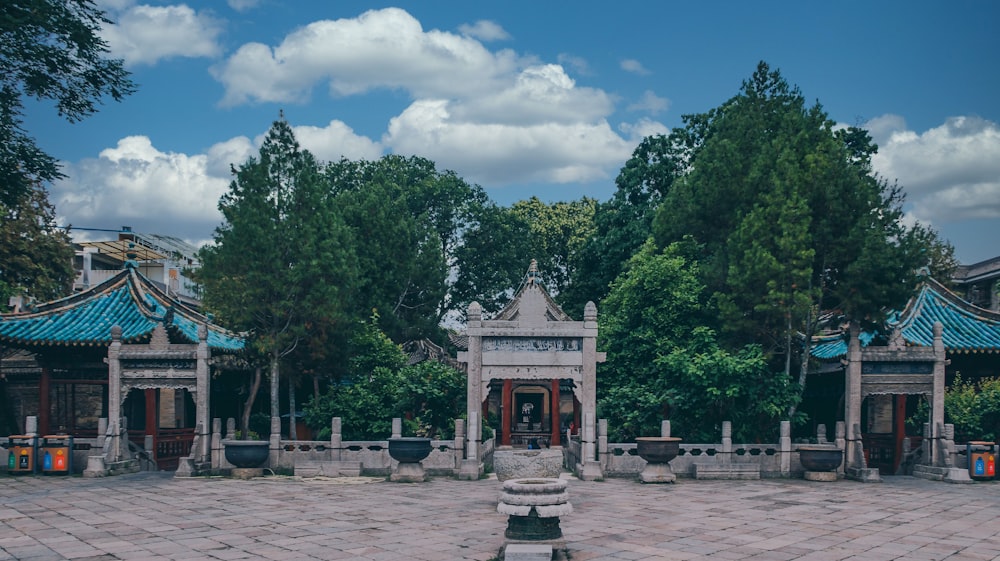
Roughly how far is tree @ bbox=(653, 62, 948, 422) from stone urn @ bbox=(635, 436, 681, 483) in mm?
3363

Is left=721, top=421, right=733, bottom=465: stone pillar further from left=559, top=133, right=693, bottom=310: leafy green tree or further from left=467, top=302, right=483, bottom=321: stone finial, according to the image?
left=559, top=133, right=693, bottom=310: leafy green tree

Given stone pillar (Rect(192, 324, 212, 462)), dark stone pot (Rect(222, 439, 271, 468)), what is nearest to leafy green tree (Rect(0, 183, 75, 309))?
stone pillar (Rect(192, 324, 212, 462))

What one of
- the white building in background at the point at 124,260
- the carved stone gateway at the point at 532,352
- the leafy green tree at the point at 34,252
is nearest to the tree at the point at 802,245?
the carved stone gateway at the point at 532,352

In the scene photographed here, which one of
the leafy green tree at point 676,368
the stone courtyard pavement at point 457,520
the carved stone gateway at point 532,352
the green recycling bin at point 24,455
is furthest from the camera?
the carved stone gateway at point 532,352

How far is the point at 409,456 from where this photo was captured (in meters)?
15.9

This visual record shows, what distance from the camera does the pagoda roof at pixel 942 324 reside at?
18.2 metres

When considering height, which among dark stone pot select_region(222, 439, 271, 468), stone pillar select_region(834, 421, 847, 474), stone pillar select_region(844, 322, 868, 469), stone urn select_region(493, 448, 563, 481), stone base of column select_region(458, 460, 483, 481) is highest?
stone pillar select_region(844, 322, 868, 469)

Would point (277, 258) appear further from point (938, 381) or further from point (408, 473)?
point (938, 381)

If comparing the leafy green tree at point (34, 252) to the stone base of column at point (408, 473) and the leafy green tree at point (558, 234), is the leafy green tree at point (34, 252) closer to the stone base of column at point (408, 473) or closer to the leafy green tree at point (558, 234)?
the stone base of column at point (408, 473)

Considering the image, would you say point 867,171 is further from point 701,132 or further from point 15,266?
point 15,266

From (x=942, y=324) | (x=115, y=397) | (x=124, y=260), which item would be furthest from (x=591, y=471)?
(x=124, y=260)

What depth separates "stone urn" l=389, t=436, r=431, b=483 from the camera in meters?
15.8

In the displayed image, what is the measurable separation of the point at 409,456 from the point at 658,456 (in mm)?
4925

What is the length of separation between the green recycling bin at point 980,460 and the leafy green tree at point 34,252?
25154 millimetres
